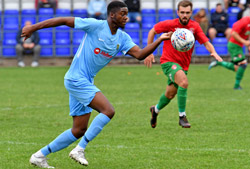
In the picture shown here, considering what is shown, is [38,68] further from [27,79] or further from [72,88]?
[72,88]

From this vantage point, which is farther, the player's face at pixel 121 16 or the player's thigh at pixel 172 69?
the player's thigh at pixel 172 69

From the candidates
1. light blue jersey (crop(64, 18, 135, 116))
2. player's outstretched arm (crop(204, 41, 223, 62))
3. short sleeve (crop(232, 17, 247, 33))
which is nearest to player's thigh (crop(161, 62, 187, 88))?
player's outstretched arm (crop(204, 41, 223, 62))

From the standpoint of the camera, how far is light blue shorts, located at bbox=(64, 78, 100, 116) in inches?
237

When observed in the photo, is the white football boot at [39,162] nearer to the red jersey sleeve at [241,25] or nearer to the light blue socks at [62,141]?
the light blue socks at [62,141]

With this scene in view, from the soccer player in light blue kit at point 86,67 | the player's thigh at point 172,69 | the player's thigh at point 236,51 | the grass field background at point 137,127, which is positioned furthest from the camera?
the player's thigh at point 236,51

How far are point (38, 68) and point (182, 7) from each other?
14456 mm

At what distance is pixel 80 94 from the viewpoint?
238 inches

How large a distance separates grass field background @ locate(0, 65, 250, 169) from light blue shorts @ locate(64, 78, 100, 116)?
71cm

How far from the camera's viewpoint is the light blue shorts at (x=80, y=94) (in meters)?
6.02

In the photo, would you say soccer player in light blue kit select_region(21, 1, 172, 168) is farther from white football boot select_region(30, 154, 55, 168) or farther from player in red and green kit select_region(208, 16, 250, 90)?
player in red and green kit select_region(208, 16, 250, 90)

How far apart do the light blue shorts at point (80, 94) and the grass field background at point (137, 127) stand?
709 millimetres

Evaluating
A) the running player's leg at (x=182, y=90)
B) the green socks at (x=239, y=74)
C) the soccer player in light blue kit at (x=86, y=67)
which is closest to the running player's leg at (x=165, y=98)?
the running player's leg at (x=182, y=90)

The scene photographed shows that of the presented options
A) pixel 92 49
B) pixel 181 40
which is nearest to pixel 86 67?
pixel 92 49

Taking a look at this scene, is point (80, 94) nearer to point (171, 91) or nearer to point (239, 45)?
point (171, 91)
